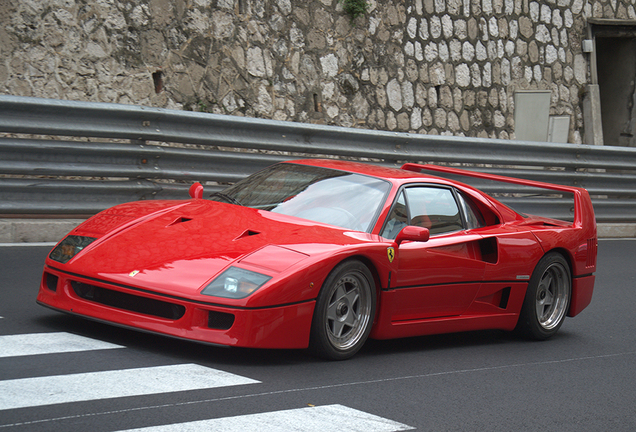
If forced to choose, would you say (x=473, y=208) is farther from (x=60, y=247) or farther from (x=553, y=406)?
(x=60, y=247)

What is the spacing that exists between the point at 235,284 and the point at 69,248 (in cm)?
117

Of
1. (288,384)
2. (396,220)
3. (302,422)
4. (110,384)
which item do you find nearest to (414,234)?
(396,220)

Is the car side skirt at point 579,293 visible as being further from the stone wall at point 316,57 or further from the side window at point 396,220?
the stone wall at point 316,57

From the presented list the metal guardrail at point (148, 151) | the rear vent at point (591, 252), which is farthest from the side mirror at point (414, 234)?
the metal guardrail at point (148, 151)

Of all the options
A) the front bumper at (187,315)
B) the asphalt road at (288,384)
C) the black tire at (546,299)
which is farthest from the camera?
the black tire at (546,299)

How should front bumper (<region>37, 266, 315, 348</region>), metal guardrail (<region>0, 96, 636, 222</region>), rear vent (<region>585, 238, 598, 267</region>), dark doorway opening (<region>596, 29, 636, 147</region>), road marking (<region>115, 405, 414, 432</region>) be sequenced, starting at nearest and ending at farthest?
road marking (<region>115, 405, 414, 432</region>)
front bumper (<region>37, 266, 315, 348</region>)
rear vent (<region>585, 238, 598, 267</region>)
metal guardrail (<region>0, 96, 636, 222</region>)
dark doorway opening (<region>596, 29, 636, 147</region>)

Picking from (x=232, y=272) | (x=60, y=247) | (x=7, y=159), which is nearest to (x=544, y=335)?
(x=232, y=272)

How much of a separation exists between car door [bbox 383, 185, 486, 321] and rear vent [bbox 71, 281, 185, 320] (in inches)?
55.3

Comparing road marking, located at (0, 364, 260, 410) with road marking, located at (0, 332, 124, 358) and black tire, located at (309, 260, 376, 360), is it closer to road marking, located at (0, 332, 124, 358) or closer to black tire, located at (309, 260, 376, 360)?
road marking, located at (0, 332, 124, 358)

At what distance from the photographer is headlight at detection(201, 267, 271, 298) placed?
4059 mm

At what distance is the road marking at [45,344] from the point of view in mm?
4062

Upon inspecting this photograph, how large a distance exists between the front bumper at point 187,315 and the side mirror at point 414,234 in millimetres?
805

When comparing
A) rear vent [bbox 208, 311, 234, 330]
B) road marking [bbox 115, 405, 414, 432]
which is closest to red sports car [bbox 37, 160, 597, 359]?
rear vent [bbox 208, 311, 234, 330]

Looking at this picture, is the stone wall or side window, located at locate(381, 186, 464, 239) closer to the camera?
side window, located at locate(381, 186, 464, 239)
